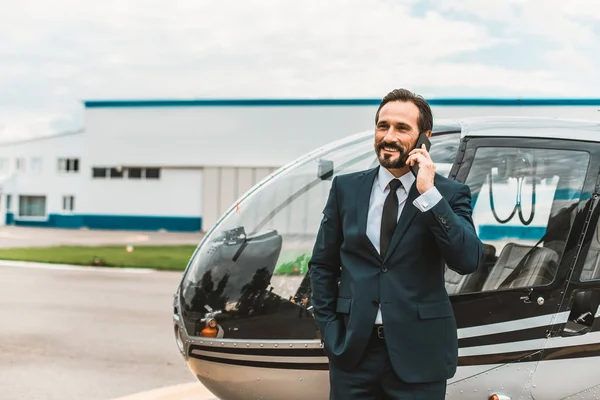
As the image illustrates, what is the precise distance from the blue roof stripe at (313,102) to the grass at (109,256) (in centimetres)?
1292

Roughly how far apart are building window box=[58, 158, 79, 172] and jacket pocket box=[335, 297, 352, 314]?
4098 centimetres

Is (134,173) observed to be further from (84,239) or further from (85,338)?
(85,338)

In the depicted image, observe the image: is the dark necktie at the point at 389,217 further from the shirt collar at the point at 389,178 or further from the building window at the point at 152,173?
the building window at the point at 152,173

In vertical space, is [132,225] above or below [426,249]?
below

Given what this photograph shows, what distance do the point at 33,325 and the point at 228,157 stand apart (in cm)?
2519

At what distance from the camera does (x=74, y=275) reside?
553 inches

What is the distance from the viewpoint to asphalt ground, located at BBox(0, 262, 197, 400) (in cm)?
607

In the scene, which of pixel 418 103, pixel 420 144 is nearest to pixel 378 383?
pixel 420 144

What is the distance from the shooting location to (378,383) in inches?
103

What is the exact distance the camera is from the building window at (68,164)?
1636 inches

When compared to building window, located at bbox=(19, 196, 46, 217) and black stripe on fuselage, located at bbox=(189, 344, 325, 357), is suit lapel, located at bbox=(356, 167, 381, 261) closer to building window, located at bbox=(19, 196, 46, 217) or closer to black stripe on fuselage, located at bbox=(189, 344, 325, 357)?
black stripe on fuselage, located at bbox=(189, 344, 325, 357)

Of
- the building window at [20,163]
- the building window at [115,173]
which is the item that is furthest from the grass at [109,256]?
the building window at [20,163]

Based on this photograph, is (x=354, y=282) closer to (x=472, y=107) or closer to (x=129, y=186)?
(x=472, y=107)

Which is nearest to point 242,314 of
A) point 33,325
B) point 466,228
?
point 466,228
